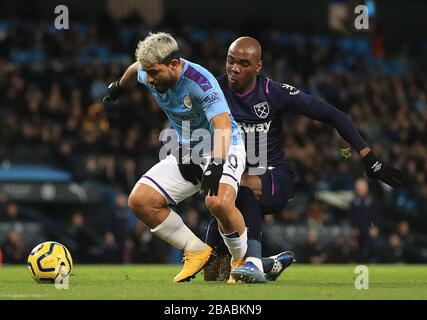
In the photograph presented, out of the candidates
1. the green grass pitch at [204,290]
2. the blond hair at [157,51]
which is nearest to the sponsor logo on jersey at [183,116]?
the blond hair at [157,51]

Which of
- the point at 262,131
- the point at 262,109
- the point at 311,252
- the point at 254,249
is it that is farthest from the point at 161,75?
the point at 311,252

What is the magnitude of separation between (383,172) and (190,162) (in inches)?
65.2

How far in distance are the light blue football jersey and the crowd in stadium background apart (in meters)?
8.80

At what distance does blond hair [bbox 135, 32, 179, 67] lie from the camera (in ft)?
25.5

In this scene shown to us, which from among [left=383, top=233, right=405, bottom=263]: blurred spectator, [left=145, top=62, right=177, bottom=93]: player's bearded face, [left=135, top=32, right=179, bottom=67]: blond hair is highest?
[left=135, top=32, right=179, bottom=67]: blond hair

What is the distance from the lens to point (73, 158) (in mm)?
18562

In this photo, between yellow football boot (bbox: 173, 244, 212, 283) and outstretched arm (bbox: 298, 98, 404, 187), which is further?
yellow football boot (bbox: 173, 244, 212, 283)

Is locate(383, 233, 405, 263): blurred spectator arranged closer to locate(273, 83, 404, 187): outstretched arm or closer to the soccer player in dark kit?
the soccer player in dark kit

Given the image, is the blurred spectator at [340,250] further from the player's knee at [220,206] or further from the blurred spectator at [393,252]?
the player's knee at [220,206]

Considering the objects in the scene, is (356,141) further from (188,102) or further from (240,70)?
(188,102)

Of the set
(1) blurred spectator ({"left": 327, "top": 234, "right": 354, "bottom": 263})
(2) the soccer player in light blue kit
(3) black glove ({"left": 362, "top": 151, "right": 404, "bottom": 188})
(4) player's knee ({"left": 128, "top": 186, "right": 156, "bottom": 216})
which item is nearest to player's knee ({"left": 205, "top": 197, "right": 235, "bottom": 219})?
(2) the soccer player in light blue kit

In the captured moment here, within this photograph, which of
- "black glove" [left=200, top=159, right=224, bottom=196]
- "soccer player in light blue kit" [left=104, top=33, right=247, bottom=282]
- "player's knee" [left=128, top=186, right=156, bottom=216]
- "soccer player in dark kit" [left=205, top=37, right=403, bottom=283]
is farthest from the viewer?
"soccer player in dark kit" [left=205, top=37, right=403, bottom=283]

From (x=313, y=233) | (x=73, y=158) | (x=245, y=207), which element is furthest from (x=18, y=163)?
(x=245, y=207)

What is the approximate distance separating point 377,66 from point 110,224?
460 inches
